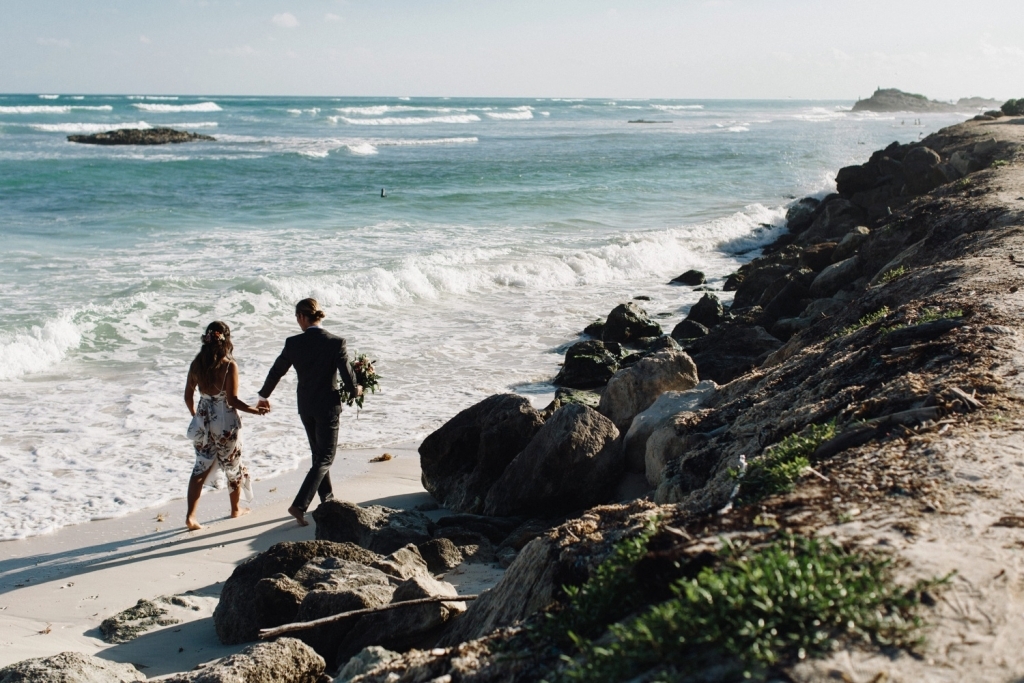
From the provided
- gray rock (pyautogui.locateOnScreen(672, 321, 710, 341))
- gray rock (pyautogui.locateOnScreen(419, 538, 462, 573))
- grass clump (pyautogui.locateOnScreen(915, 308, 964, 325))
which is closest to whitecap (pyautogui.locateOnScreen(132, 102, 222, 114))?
gray rock (pyautogui.locateOnScreen(672, 321, 710, 341))

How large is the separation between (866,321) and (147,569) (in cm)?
631

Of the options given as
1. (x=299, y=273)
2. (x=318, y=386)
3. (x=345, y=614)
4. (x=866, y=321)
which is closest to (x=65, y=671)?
(x=345, y=614)

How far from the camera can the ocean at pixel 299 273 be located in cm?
977

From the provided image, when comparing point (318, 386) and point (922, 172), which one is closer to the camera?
point (318, 386)

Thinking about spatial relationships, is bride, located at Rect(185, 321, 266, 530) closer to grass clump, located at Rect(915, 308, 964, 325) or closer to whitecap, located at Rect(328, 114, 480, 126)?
grass clump, located at Rect(915, 308, 964, 325)

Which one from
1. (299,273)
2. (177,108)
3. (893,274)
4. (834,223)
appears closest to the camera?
(893,274)

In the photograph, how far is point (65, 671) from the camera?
14.1ft

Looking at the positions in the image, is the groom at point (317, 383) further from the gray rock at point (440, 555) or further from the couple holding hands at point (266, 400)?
the gray rock at point (440, 555)

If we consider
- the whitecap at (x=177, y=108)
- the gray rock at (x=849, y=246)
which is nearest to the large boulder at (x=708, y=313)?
the gray rock at (x=849, y=246)

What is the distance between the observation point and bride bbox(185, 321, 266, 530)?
24.7 ft

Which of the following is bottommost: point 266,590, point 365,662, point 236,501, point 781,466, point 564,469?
point 236,501

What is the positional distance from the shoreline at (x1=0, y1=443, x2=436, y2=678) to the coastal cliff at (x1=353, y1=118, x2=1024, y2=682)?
216 centimetres

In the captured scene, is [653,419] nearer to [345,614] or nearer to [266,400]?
[266,400]

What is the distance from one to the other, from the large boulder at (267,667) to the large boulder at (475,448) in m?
3.41
